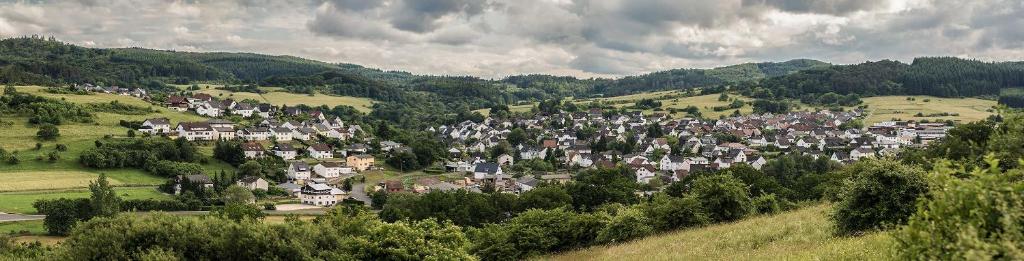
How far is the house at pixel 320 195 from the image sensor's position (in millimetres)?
65750

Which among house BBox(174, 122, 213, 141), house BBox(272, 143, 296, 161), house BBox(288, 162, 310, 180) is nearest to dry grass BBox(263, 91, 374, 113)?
house BBox(174, 122, 213, 141)

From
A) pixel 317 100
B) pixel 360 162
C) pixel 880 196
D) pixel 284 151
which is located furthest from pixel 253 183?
pixel 317 100

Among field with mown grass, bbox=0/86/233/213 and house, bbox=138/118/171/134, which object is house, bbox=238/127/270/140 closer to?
house, bbox=138/118/171/134

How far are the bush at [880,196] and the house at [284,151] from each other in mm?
79212

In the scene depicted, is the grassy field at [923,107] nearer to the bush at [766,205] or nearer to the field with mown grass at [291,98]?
the bush at [766,205]

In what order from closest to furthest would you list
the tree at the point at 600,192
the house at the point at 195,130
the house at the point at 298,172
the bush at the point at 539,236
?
the bush at the point at 539,236 < the tree at the point at 600,192 < the house at the point at 298,172 < the house at the point at 195,130

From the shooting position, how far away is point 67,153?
7006 cm

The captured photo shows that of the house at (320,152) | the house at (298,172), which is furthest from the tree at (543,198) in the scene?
the house at (320,152)

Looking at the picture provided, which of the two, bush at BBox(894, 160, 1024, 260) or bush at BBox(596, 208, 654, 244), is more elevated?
bush at BBox(894, 160, 1024, 260)

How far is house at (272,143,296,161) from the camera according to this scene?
286ft

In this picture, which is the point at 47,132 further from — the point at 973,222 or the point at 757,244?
the point at 973,222

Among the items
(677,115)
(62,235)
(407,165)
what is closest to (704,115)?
(677,115)

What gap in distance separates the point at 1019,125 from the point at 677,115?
444 feet

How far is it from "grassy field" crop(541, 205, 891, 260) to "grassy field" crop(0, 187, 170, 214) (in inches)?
1909
